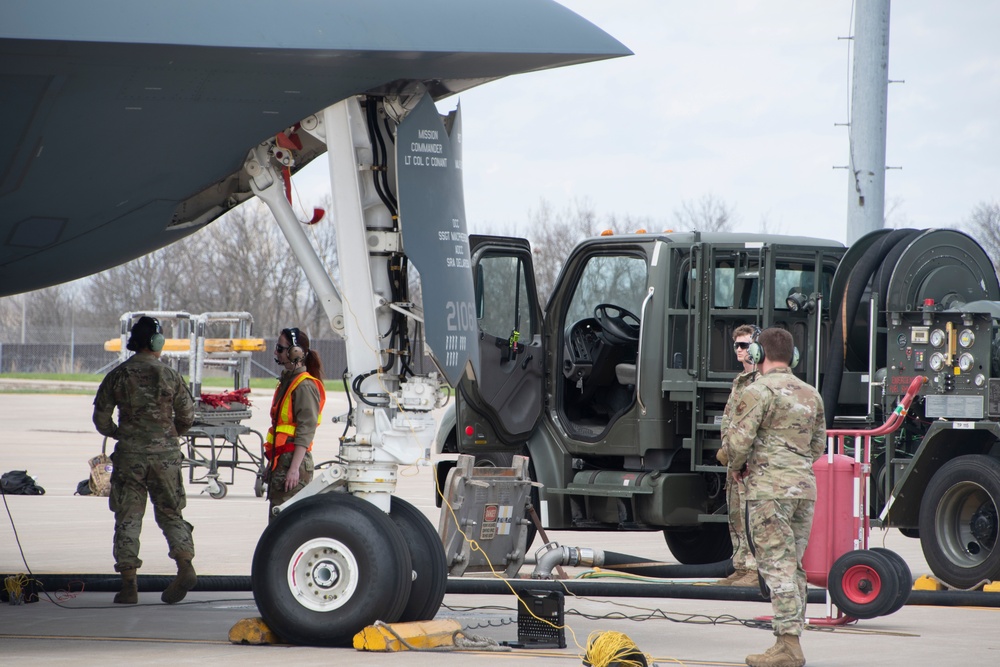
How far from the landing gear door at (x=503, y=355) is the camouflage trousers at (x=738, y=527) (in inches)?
84.2

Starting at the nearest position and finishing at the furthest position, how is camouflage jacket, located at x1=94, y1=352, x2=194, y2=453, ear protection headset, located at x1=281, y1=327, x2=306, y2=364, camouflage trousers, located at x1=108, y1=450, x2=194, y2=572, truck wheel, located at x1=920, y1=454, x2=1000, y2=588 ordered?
camouflage trousers, located at x1=108, y1=450, x2=194, y2=572 → camouflage jacket, located at x1=94, y1=352, x2=194, y2=453 → truck wheel, located at x1=920, y1=454, x2=1000, y2=588 → ear protection headset, located at x1=281, y1=327, x2=306, y2=364

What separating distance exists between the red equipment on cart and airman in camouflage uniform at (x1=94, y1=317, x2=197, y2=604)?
4.23 meters

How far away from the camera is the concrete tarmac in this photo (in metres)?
7.34

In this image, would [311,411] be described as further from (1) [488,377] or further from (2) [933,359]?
(2) [933,359]

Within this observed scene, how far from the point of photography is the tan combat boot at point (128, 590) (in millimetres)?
9234

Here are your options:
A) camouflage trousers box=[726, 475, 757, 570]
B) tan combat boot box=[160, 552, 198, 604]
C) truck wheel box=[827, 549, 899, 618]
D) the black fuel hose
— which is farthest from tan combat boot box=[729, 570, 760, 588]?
tan combat boot box=[160, 552, 198, 604]

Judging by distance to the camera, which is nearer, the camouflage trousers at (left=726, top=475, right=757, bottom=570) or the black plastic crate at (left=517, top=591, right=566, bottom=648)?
the black plastic crate at (left=517, top=591, right=566, bottom=648)

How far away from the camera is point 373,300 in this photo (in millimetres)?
7914

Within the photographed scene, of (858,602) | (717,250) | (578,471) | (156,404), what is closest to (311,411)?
(156,404)

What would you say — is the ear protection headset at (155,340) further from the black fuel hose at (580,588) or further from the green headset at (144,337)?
the black fuel hose at (580,588)

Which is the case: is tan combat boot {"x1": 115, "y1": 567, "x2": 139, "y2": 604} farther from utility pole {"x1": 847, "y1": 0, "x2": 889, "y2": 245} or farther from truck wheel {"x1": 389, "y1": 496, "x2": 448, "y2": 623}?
utility pole {"x1": 847, "y1": 0, "x2": 889, "y2": 245}

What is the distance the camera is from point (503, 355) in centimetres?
1144

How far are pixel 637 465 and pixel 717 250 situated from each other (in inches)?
75.4

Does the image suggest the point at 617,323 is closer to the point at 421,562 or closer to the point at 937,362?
the point at 937,362
